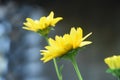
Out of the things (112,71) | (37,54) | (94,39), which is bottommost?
(112,71)

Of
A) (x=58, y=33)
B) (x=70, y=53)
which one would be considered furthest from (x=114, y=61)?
(x=58, y=33)

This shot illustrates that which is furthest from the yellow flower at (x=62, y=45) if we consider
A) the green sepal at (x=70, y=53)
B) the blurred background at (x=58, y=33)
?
the blurred background at (x=58, y=33)

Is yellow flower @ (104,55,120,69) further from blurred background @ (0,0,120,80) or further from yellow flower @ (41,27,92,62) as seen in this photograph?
blurred background @ (0,0,120,80)

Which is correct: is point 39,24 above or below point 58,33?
below

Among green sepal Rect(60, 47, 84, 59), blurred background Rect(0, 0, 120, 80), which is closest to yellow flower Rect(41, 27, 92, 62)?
green sepal Rect(60, 47, 84, 59)

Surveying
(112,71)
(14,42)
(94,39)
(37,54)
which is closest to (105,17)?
(94,39)

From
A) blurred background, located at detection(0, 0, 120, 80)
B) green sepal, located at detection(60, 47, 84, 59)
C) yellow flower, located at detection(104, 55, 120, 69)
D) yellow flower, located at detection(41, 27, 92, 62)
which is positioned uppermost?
blurred background, located at detection(0, 0, 120, 80)

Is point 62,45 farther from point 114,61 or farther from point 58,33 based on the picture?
point 58,33

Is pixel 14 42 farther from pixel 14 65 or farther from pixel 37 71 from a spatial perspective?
pixel 37 71
